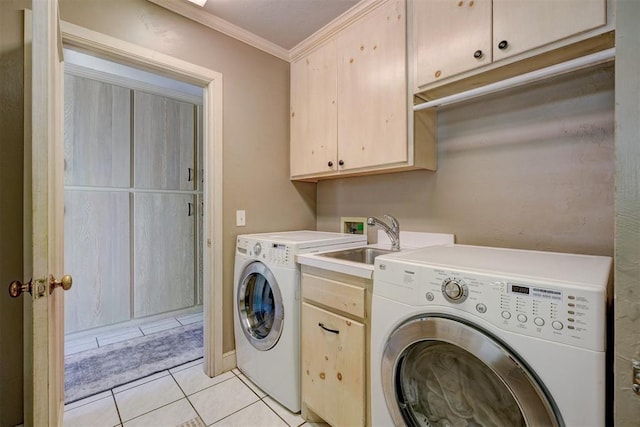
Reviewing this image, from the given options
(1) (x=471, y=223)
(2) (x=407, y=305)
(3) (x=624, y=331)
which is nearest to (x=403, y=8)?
(1) (x=471, y=223)

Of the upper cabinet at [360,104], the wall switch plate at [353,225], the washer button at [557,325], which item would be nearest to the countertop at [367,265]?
the wall switch plate at [353,225]

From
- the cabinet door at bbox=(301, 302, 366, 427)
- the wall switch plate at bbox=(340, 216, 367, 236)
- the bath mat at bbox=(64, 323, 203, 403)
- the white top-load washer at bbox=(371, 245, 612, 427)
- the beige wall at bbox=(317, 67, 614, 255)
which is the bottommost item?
the bath mat at bbox=(64, 323, 203, 403)

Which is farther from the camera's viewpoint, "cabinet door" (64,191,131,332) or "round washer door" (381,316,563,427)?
"cabinet door" (64,191,131,332)

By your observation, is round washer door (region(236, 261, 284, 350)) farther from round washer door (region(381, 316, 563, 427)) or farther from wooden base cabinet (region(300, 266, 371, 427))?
round washer door (region(381, 316, 563, 427))

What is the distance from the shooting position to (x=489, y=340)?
82 centimetres

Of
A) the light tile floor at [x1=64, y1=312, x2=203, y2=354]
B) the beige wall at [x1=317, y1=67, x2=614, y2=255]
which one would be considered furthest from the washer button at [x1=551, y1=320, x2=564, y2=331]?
the light tile floor at [x1=64, y1=312, x2=203, y2=354]

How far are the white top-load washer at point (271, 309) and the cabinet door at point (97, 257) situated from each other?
4.66ft

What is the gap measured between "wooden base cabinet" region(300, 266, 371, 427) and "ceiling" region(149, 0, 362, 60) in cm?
161

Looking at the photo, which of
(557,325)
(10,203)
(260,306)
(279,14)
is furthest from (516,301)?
(279,14)

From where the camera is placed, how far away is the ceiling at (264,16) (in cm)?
177

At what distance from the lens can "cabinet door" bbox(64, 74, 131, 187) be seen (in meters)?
2.45

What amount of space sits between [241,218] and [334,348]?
45.9 inches

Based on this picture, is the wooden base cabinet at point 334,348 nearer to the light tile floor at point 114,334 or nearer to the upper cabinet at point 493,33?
the upper cabinet at point 493,33

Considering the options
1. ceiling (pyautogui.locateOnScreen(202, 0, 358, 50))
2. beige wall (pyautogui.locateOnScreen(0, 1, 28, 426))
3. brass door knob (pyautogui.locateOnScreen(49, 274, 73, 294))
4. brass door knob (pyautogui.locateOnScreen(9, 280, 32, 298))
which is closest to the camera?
brass door knob (pyautogui.locateOnScreen(9, 280, 32, 298))
